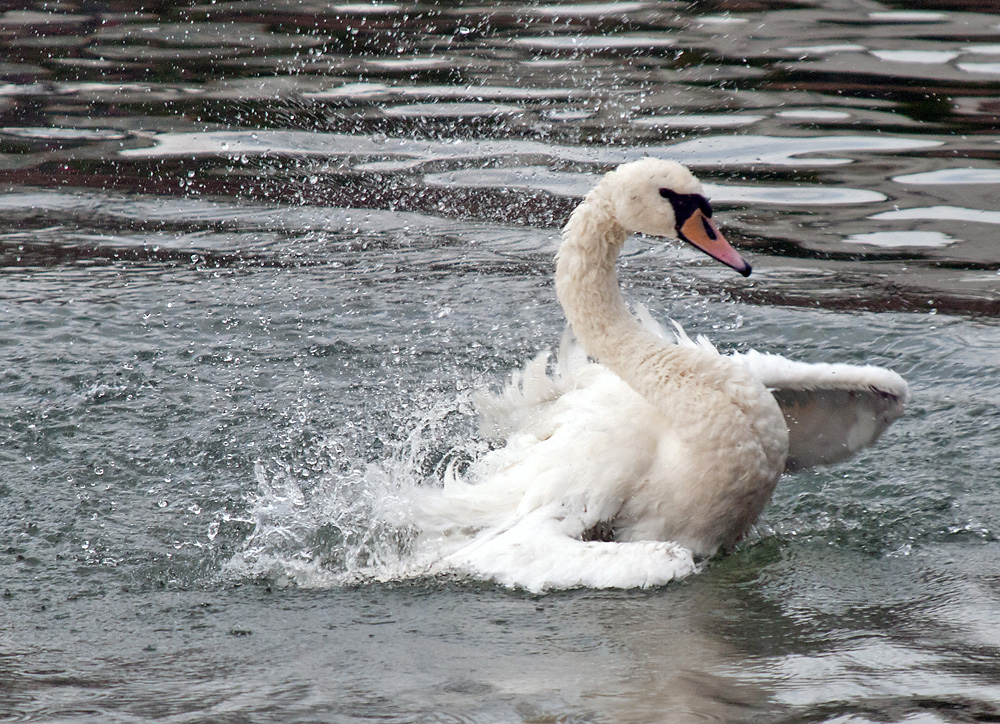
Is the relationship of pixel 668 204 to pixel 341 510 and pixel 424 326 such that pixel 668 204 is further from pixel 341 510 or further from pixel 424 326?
pixel 424 326

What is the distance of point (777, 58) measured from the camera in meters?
13.2

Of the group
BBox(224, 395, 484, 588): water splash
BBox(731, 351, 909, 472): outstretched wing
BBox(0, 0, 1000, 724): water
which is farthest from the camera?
BBox(731, 351, 909, 472): outstretched wing

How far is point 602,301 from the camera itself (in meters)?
5.18

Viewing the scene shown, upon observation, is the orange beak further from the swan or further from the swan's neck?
the swan's neck

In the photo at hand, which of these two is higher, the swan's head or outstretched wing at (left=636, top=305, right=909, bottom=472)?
the swan's head

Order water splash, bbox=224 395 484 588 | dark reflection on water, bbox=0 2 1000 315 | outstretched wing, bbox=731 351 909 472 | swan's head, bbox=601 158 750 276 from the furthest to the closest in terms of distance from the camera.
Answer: dark reflection on water, bbox=0 2 1000 315
outstretched wing, bbox=731 351 909 472
water splash, bbox=224 395 484 588
swan's head, bbox=601 158 750 276

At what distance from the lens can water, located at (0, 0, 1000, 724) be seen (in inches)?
168

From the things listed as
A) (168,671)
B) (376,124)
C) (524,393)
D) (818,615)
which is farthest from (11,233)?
(818,615)

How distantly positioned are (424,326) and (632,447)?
303 centimetres

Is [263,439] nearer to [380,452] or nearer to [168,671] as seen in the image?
[380,452]

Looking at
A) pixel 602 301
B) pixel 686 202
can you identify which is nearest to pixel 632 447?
pixel 602 301

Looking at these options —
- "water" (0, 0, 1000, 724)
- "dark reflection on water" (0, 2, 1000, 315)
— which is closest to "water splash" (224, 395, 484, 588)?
"water" (0, 0, 1000, 724)

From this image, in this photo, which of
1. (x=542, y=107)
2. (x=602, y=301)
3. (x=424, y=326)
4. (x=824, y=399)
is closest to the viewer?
(x=602, y=301)

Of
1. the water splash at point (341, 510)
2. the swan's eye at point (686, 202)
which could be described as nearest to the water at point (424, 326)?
the water splash at point (341, 510)
